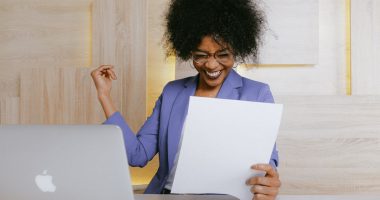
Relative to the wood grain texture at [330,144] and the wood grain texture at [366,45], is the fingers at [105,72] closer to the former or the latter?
the wood grain texture at [330,144]

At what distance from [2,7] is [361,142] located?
189 cm

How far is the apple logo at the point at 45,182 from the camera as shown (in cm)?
101

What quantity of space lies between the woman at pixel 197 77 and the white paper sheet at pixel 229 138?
18.2 inches

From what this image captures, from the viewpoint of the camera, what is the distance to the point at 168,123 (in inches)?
80.4

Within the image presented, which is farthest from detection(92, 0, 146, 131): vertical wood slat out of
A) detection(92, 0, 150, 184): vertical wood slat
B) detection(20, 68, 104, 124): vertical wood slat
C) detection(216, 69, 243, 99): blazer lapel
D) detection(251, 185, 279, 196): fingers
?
detection(251, 185, 279, 196): fingers

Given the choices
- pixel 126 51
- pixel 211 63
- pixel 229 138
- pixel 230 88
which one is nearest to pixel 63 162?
pixel 229 138

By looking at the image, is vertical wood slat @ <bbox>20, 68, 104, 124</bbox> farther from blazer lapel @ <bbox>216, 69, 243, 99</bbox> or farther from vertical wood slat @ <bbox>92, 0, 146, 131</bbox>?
blazer lapel @ <bbox>216, 69, 243, 99</bbox>

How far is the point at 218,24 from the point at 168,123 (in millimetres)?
392

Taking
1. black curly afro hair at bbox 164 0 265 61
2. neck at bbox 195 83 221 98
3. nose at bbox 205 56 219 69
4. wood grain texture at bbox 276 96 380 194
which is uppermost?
black curly afro hair at bbox 164 0 265 61

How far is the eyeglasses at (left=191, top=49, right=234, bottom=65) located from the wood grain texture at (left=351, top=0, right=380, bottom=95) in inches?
38.6

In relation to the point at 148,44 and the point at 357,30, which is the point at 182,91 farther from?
the point at 357,30

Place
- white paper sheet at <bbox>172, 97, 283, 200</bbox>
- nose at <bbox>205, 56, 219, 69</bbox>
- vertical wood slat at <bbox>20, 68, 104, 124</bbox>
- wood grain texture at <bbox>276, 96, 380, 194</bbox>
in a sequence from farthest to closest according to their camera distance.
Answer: vertical wood slat at <bbox>20, 68, 104, 124</bbox> < wood grain texture at <bbox>276, 96, 380, 194</bbox> < nose at <bbox>205, 56, 219, 69</bbox> < white paper sheet at <bbox>172, 97, 283, 200</bbox>

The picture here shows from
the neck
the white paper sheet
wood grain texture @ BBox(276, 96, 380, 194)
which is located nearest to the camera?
the white paper sheet

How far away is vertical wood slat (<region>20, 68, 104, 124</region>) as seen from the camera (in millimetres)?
2797
